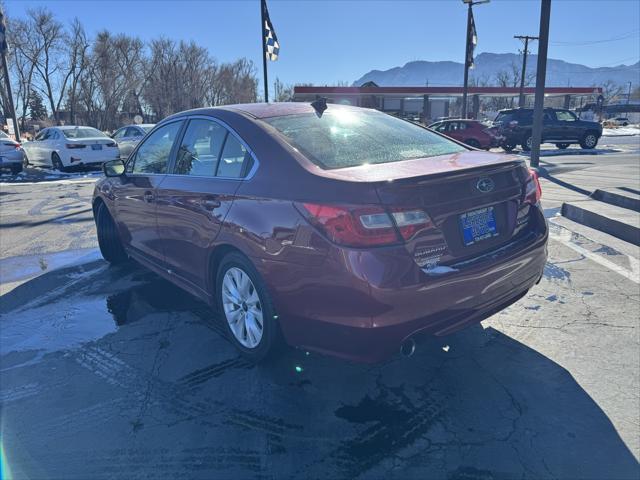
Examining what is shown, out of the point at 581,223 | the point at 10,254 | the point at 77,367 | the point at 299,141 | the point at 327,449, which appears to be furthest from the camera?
the point at 581,223

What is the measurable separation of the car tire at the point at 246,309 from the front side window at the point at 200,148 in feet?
2.40

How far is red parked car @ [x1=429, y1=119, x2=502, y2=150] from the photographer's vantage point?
18298 millimetres

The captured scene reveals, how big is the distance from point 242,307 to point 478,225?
158 centimetres

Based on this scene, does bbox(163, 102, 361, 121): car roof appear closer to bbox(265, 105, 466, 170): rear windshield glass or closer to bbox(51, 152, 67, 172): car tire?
bbox(265, 105, 466, 170): rear windshield glass

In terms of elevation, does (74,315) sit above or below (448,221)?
below

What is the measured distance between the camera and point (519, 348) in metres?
3.29

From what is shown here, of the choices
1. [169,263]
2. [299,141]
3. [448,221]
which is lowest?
[169,263]

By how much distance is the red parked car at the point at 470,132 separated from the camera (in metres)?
18.3

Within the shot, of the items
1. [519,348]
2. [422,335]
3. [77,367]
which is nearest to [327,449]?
[422,335]

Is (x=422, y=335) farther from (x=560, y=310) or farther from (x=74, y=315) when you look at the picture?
(x=74, y=315)

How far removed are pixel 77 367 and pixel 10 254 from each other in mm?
3613

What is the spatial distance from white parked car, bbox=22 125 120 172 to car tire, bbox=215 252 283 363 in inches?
498

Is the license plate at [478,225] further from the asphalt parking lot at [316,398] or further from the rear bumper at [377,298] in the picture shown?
the asphalt parking lot at [316,398]

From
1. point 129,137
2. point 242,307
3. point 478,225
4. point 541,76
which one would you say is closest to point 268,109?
point 242,307
